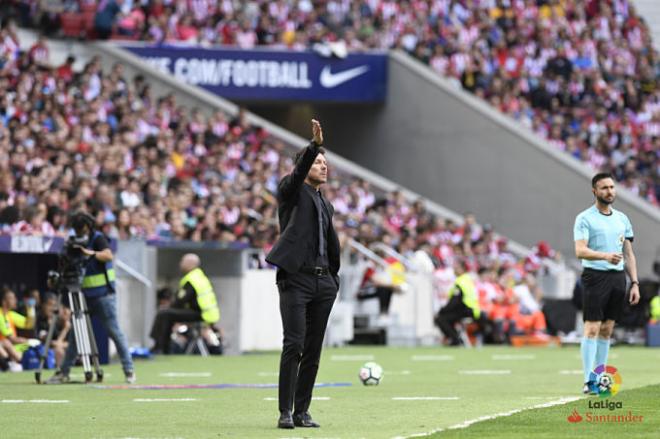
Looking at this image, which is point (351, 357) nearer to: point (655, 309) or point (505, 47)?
point (655, 309)

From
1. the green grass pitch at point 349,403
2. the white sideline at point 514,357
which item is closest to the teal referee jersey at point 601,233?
the green grass pitch at point 349,403

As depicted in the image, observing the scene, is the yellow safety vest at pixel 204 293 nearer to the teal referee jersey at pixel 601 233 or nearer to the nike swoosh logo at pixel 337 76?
the teal referee jersey at pixel 601 233

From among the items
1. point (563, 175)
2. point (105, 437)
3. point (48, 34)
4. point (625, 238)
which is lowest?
point (105, 437)

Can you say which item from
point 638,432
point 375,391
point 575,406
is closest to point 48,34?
point 375,391

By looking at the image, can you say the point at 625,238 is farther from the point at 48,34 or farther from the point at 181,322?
the point at 48,34

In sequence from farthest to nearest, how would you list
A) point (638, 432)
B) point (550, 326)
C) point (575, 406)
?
point (550, 326) < point (575, 406) < point (638, 432)

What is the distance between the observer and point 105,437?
1152cm

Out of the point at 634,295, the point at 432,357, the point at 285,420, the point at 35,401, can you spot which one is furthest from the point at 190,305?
the point at 285,420

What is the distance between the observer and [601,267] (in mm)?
15734

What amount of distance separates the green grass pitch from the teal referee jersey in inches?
49.2

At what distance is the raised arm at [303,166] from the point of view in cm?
1194

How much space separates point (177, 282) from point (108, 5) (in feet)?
37.2

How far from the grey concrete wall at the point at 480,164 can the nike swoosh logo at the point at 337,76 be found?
983 mm

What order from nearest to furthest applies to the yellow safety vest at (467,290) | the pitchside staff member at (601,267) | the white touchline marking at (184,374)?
the pitchside staff member at (601,267) < the white touchline marking at (184,374) < the yellow safety vest at (467,290)
